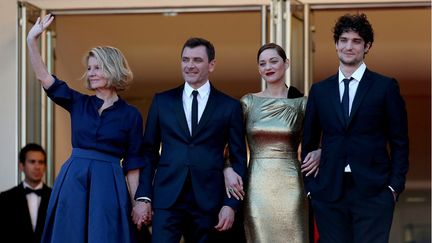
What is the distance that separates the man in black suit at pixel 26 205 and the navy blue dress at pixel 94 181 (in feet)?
9.62

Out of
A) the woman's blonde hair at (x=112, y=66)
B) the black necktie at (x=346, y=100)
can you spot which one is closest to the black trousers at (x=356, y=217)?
the black necktie at (x=346, y=100)

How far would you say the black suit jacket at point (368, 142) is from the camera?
5594mm

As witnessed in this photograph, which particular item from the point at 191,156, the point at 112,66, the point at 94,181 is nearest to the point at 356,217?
the point at 191,156

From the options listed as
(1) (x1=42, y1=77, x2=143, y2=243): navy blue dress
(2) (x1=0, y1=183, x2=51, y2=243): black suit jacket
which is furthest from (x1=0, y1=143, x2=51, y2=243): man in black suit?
(1) (x1=42, y1=77, x2=143, y2=243): navy blue dress

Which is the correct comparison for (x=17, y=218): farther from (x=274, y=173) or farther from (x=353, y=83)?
(x=353, y=83)

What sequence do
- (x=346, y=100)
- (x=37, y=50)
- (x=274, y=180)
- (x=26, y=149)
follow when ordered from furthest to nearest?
(x=26, y=149)
(x=274, y=180)
(x=37, y=50)
(x=346, y=100)

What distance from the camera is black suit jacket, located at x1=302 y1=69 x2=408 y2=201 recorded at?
5.59 metres

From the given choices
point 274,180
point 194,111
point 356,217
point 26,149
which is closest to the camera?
point 356,217

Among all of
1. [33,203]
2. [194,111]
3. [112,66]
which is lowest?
[33,203]

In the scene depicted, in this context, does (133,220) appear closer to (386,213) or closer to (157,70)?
(386,213)

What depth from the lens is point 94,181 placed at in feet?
19.5

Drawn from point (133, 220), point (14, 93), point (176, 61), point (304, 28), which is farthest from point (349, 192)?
point (176, 61)

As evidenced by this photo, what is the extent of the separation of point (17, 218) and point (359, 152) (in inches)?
159

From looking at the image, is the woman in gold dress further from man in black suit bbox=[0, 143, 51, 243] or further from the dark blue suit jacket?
man in black suit bbox=[0, 143, 51, 243]
